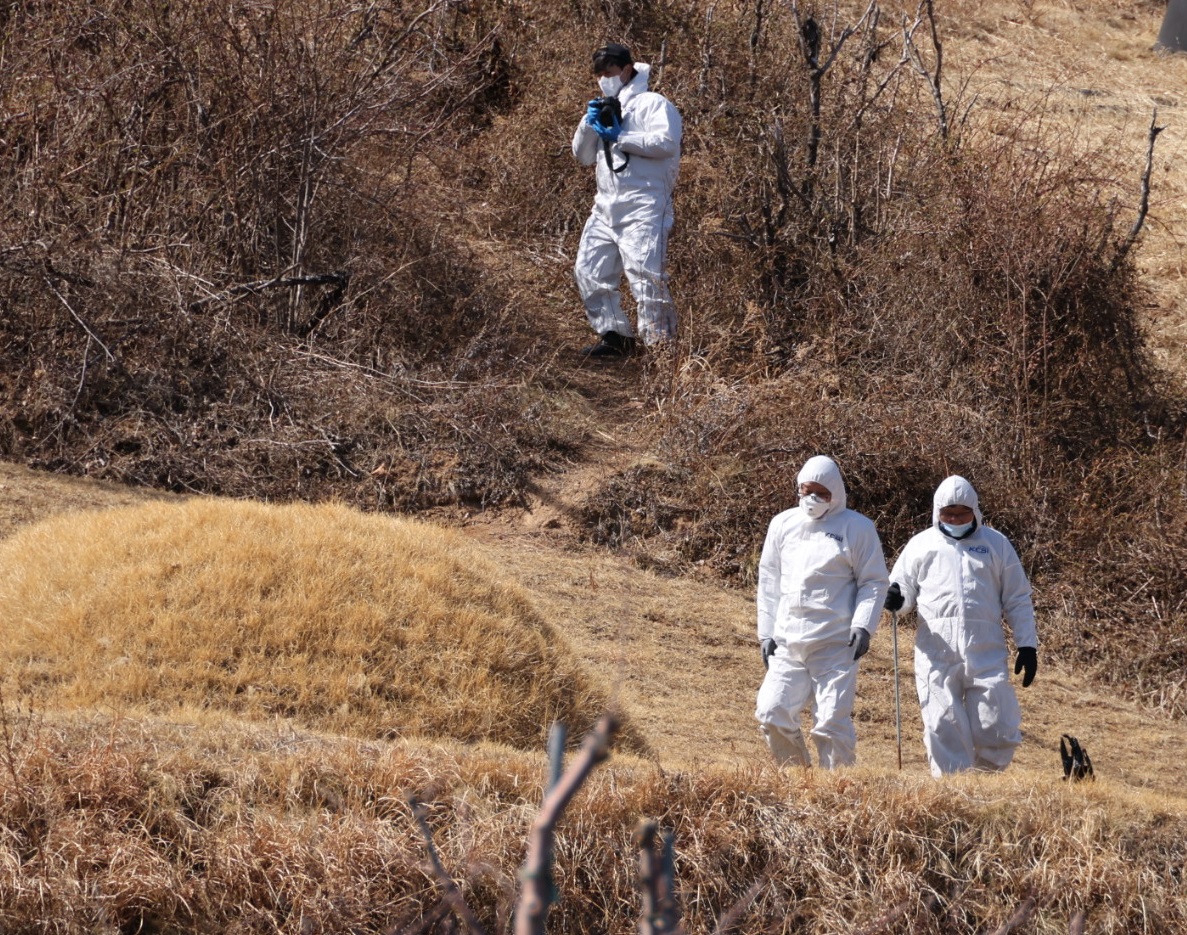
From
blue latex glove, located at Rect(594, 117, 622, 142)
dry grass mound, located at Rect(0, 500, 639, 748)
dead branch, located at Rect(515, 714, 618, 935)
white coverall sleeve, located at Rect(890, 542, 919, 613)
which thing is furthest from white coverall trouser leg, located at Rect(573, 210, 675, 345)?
dead branch, located at Rect(515, 714, 618, 935)

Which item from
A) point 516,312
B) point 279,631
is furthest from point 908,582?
point 516,312

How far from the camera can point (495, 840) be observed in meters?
5.29

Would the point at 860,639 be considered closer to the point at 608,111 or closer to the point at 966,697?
the point at 966,697

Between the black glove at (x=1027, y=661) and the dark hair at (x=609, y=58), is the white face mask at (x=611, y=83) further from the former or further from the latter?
the black glove at (x=1027, y=661)

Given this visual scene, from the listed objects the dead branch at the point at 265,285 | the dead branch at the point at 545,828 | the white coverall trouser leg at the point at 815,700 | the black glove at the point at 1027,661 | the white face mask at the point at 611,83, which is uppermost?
the white face mask at the point at 611,83

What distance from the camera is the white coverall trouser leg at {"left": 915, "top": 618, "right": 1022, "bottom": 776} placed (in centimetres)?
654

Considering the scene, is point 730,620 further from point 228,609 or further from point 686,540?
point 228,609

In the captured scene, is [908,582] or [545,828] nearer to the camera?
[545,828]

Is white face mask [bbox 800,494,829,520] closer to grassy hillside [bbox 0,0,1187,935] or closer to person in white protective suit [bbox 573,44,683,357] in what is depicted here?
grassy hillside [bbox 0,0,1187,935]

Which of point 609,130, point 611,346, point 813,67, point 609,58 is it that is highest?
point 813,67

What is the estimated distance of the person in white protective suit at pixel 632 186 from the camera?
11.2m

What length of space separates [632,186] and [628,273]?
2.11ft

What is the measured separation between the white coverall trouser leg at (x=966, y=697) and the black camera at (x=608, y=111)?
18.5 feet

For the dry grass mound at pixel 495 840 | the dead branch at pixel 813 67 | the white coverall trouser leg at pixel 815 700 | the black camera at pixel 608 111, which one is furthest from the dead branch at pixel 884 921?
the dead branch at pixel 813 67
